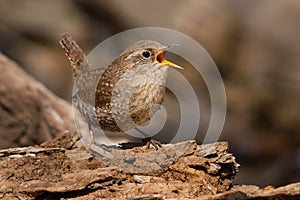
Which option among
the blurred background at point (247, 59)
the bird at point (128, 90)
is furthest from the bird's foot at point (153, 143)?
the blurred background at point (247, 59)

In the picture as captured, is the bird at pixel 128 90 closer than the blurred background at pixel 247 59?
Yes

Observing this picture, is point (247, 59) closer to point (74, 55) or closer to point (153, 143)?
point (74, 55)

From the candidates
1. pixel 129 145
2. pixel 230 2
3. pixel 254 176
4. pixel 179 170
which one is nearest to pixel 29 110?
pixel 129 145

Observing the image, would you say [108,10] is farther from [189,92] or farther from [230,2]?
[189,92]

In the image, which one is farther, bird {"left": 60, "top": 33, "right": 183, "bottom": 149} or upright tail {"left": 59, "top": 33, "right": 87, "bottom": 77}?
upright tail {"left": 59, "top": 33, "right": 87, "bottom": 77}

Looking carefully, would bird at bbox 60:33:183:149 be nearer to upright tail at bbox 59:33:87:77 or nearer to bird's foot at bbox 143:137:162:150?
bird's foot at bbox 143:137:162:150

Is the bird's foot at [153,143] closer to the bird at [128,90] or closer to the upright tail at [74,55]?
the bird at [128,90]

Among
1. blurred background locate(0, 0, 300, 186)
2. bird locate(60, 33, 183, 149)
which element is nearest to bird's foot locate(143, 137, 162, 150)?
bird locate(60, 33, 183, 149)
